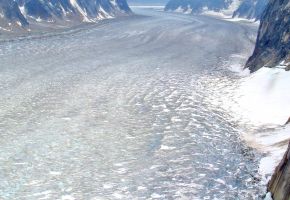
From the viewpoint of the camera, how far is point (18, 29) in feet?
220

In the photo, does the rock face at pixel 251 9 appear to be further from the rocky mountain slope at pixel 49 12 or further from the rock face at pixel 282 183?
the rock face at pixel 282 183

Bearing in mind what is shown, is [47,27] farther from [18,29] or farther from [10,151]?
[10,151]

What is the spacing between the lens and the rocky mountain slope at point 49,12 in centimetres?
7019

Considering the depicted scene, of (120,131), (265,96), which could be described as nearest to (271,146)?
(120,131)

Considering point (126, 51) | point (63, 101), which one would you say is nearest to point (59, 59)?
point (126, 51)

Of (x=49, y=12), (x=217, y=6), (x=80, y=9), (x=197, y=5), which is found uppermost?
(x=49, y=12)

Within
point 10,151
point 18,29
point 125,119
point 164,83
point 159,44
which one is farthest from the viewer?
point 18,29

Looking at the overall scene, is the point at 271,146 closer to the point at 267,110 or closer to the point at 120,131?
the point at 267,110

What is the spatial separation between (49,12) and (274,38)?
54830 mm

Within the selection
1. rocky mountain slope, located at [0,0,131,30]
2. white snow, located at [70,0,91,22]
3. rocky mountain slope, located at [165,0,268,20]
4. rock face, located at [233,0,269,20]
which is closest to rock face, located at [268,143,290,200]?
rocky mountain slope, located at [0,0,131,30]

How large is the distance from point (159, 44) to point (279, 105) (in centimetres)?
3534

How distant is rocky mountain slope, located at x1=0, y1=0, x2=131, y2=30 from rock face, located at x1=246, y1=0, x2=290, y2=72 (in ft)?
125

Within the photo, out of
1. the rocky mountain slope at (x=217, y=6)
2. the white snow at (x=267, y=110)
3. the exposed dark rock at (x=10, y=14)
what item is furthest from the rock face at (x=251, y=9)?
the white snow at (x=267, y=110)

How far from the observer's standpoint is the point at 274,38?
129 feet
